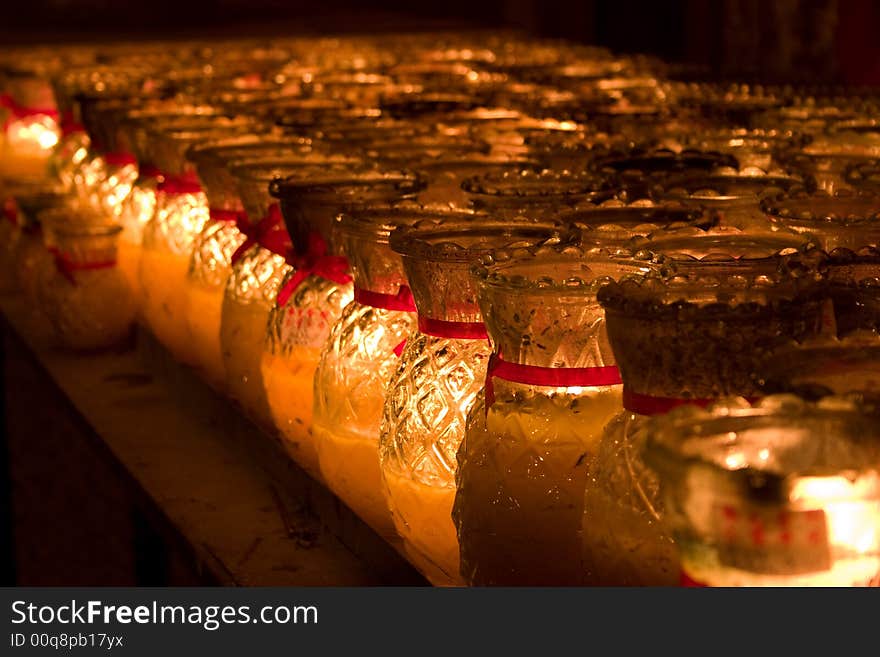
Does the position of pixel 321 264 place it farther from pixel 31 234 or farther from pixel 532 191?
pixel 31 234

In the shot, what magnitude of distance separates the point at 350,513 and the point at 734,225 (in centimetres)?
50

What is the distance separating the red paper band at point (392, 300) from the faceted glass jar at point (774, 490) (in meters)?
0.61

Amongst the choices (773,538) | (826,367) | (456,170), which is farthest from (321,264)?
(773,538)

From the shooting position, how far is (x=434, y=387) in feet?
4.23

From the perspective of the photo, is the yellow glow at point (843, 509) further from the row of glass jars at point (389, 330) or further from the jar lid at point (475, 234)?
the jar lid at point (475, 234)

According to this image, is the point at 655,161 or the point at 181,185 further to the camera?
the point at 181,185

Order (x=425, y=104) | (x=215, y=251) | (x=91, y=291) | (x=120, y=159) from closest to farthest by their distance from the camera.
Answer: (x=215, y=251) < (x=91, y=291) < (x=120, y=159) < (x=425, y=104)

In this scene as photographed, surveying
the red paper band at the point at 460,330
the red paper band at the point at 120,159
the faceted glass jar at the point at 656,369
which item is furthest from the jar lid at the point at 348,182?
the red paper band at the point at 120,159

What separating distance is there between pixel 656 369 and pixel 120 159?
6.53 ft

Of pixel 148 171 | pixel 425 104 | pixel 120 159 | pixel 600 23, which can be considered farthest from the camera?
pixel 600 23

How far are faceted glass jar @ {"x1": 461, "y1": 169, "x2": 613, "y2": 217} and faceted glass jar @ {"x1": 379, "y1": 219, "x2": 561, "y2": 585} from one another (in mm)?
157

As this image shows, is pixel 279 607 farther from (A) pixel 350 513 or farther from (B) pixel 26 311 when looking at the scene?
(B) pixel 26 311

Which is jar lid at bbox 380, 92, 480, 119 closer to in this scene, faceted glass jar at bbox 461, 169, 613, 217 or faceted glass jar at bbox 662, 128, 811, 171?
faceted glass jar at bbox 662, 128, 811, 171

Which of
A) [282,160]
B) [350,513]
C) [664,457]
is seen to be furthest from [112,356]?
[664,457]
